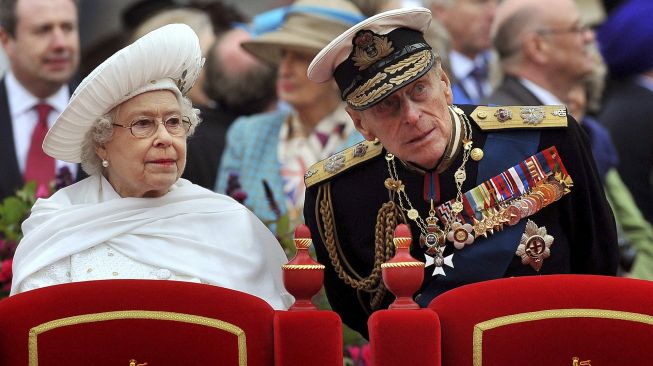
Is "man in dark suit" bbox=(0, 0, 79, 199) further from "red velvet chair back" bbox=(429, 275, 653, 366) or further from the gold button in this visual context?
"red velvet chair back" bbox=(429, 275, 653, 366)

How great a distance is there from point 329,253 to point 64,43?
265cm

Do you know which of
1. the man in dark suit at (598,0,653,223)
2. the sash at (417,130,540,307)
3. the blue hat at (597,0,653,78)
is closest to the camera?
the sash at (417,130,540,307)

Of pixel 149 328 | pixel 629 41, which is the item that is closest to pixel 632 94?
pixel 629 41

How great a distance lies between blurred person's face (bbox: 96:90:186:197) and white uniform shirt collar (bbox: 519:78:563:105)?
8.94 ft

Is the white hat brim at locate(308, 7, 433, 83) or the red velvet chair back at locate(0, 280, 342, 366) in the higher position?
the white hat brim at locate(308, 7, 433, 83)

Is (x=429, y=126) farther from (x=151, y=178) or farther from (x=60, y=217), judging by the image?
(x=60, y=217)

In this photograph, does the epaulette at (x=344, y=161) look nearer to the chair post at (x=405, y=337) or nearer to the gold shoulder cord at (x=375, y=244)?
the gold shoulder cord at (x=375, y=244)

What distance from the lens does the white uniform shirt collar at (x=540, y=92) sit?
648 centimetres

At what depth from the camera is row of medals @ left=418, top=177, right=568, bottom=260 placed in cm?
416

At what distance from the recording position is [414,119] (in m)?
4.01

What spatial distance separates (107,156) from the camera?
13.6 ft

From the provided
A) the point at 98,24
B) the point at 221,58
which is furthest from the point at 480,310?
the point at 98,24

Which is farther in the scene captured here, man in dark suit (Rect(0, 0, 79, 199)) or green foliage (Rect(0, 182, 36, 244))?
man in dark suit (Rect(0, 0, 79, 199))

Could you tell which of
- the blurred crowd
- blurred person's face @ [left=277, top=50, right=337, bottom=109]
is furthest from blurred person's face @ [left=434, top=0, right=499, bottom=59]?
blurred person's face @ [left=277, top=50, right=337, bottom=109]
